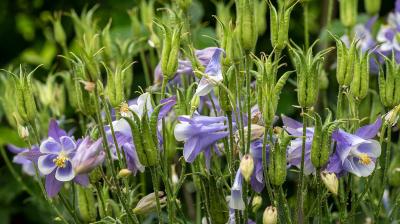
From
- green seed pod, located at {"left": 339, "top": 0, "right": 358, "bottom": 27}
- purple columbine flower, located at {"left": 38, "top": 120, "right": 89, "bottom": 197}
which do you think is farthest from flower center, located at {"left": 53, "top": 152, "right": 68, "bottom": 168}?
green seed pod, located at {"left": 339, "top": 0, "right": 358, "bottom": 27}

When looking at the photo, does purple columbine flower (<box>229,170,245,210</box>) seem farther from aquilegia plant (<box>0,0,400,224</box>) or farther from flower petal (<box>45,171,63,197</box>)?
flower petal (<box>45,171,63,197</box>)

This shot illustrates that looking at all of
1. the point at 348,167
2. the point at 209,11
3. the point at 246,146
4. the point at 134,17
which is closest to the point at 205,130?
the point at 246,146

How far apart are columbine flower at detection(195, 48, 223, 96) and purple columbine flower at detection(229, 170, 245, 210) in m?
0.09

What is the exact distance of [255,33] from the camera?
0.75m

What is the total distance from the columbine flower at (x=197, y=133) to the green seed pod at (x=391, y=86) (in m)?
0.17

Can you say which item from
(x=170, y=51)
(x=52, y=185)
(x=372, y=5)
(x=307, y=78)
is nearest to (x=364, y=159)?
(x=307, y=78)

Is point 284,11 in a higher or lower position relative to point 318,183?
higher

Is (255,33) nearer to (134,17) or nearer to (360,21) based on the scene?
(134,17)

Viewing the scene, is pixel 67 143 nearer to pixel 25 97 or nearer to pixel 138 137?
pixel 25 97

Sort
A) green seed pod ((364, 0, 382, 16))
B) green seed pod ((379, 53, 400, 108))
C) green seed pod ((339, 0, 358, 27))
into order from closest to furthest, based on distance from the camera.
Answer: green seed pod ((379, 53, 400, 108)) < green seed pod ((339, 0, 358, 27)) < green seed pod ((364, 0, 382, 16))

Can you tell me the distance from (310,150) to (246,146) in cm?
7

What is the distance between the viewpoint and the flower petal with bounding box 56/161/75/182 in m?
0.79

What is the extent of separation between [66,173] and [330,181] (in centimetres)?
28

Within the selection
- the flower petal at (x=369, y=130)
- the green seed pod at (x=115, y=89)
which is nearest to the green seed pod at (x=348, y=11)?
the flower petal at (x=369, y=130)
